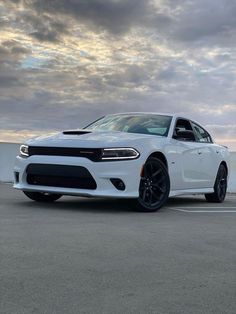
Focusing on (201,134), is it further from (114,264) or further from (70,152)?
(114,264)

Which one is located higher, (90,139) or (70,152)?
(90,139)

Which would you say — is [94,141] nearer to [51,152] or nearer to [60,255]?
[51,152]

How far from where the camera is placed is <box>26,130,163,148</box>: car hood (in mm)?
7478

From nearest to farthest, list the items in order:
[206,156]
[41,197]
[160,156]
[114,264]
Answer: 1. [114,264]
2. [160,156]
3. [41,197]
4. [206,156]

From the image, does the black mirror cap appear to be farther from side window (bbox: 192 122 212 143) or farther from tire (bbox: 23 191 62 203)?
tire (bbox: 23 191 62 203)

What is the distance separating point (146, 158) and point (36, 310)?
4.81 metres

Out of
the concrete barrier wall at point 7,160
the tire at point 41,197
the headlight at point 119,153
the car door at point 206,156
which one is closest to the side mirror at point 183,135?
the car door at point 206,156

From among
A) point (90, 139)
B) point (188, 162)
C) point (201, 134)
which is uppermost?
point (201, 134)

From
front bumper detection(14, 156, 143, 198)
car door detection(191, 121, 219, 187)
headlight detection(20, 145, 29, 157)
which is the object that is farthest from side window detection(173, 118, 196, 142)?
headlight detection(20, 145, 29, 157)

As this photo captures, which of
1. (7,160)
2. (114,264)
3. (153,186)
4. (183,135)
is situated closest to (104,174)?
(153,186)

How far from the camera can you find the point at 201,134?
10227 mm

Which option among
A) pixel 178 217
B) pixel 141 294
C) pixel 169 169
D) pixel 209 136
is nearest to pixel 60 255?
pixel 141 294

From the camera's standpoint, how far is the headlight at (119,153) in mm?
7408

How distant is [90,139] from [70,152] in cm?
34
